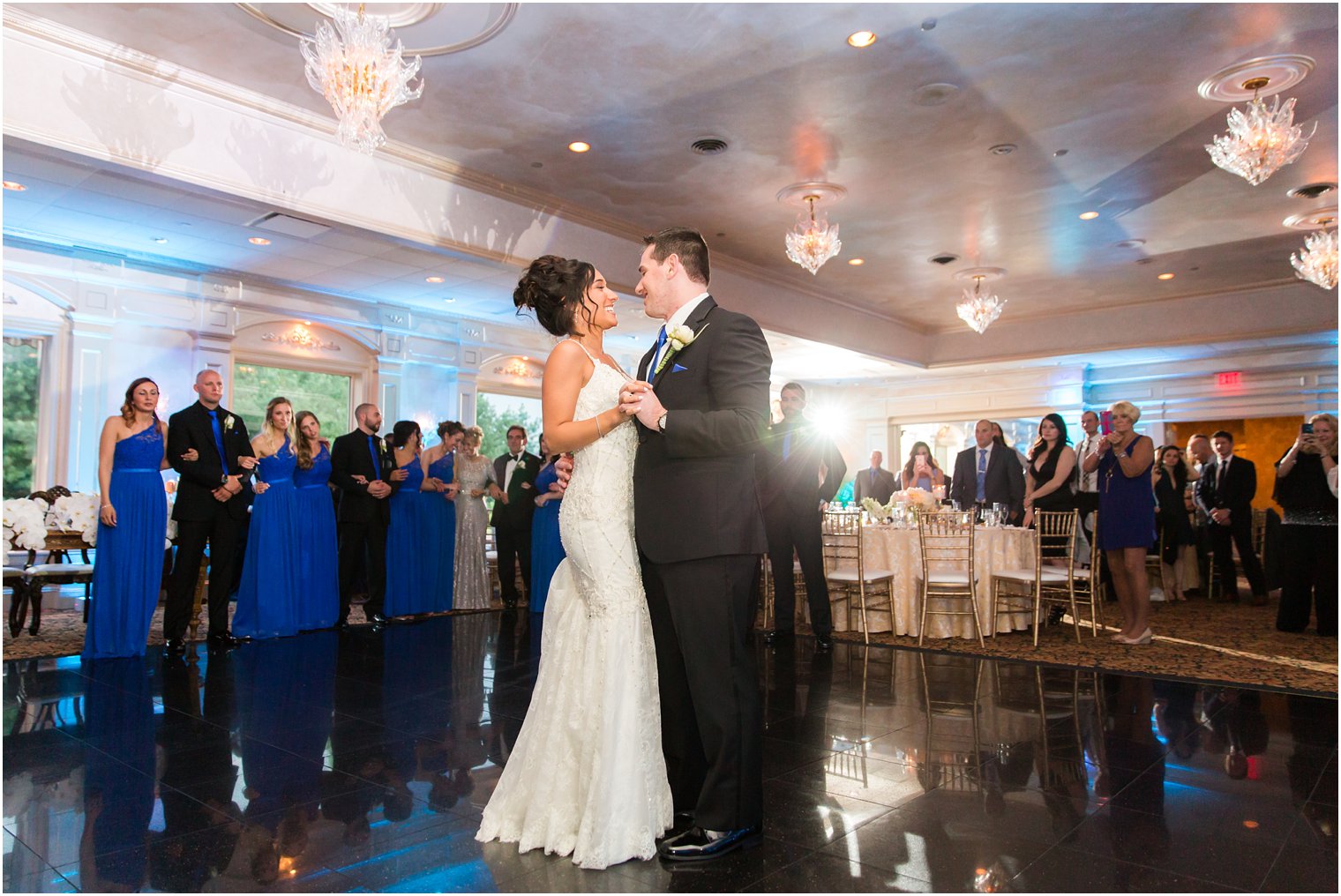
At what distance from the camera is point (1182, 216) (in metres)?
8.55

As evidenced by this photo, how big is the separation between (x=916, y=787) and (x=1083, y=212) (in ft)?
23.9

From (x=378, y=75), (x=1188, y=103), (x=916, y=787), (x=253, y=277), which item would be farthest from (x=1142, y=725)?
(x=253, y=277)

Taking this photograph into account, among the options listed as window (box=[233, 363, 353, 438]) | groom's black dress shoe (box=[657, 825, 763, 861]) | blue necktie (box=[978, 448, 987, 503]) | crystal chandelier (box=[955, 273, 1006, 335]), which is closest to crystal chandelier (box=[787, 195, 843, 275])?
blue necktie (box=[978, 448, 987, 503])

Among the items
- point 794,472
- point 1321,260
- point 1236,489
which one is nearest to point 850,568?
point 794,472

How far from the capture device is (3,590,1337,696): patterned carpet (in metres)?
5.06

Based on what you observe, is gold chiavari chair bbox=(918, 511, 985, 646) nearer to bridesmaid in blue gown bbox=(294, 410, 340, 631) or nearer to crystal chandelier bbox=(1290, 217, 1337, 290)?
bridesmaid in blue gown bbox=(294, 410, 340, 631)

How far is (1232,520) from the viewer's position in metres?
9.25

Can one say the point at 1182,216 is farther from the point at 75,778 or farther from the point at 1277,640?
the point at 75,778

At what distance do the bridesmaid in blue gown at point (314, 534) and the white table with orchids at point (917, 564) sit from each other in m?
4.08

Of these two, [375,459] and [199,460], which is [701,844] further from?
[375,459]

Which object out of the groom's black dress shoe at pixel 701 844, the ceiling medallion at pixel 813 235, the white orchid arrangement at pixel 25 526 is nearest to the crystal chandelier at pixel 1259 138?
the ceiling medallion at pixel 813 235

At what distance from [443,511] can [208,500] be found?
2.16 m

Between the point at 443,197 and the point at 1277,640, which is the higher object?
the point at 443,197

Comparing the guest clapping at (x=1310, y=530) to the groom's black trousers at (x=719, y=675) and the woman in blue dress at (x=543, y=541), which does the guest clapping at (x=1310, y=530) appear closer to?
the woman in blue dress at (x=543, y=541)
